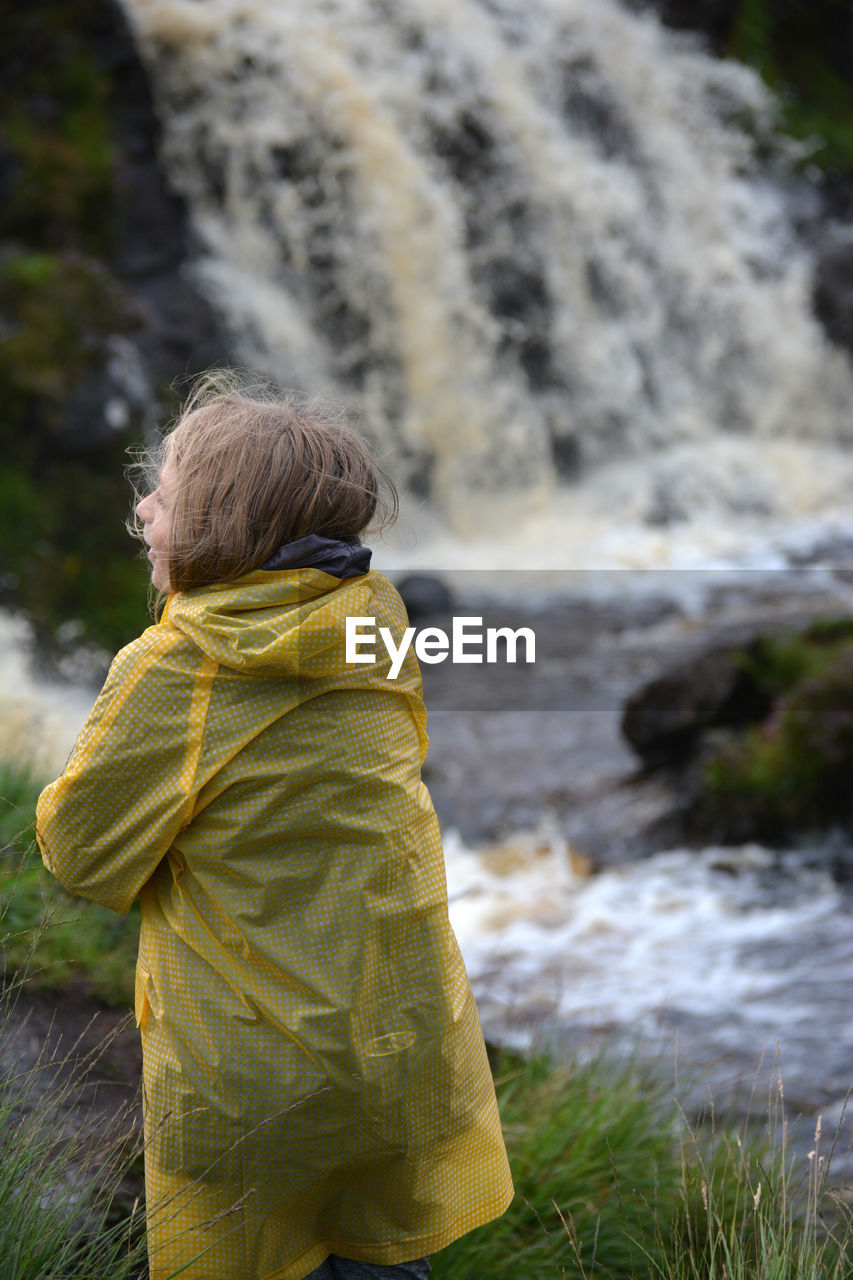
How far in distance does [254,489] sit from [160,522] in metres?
0.19

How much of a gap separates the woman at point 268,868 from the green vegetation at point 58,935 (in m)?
1.11

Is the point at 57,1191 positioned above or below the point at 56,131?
below

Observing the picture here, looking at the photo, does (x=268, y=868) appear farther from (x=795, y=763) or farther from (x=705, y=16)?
(x=705, y=16)

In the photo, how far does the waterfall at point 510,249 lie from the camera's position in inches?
490

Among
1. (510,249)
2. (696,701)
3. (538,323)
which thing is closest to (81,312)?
(510,249)

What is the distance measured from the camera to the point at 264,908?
1870 mm

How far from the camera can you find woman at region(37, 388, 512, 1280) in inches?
72.9

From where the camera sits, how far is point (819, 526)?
1297 cm

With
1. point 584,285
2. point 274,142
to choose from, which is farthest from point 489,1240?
point 584,285

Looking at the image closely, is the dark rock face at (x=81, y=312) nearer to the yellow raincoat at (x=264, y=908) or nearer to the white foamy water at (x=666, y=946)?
the white foamy water at (x=666, y=946)

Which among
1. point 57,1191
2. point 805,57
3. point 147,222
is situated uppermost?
point 805,57

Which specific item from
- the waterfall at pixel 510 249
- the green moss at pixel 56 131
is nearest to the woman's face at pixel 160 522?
the waterfall at pixel 510 249

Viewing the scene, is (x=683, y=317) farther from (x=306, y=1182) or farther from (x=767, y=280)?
(x=306, y=1182)

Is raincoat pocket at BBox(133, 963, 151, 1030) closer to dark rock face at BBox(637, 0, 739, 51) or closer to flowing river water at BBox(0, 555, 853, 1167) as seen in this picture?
flowing river water at BBox(0, 555, 853, 1167)
